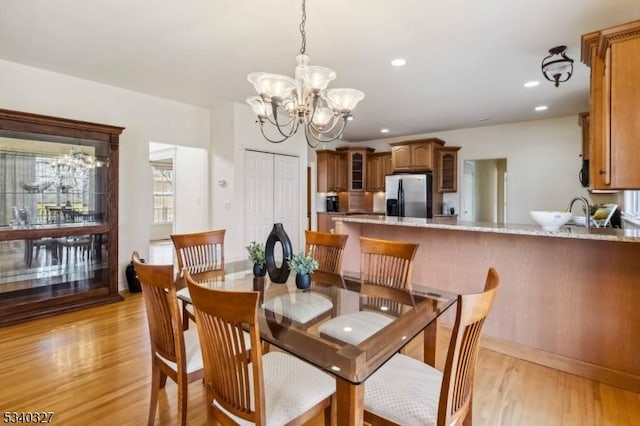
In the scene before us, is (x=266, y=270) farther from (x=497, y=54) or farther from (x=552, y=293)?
(x=497, y=54)

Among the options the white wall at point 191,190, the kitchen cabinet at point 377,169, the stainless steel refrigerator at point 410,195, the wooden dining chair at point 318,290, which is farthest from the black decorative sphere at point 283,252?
the kitchen cabinet at point 377,169

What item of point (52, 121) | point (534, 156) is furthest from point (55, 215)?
point (534, 156)

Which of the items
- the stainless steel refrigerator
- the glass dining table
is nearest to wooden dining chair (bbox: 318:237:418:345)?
the glass dining table

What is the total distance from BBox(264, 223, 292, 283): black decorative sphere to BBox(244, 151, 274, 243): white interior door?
9.69 feet

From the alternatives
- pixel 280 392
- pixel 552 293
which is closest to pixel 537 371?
pixel 552 293

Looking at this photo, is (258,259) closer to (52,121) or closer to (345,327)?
(345,327)

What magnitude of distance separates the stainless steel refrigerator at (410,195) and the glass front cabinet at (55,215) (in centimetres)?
477

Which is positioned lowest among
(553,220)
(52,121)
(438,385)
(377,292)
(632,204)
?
(438,385)

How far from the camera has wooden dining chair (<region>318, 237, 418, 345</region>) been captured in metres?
1.51

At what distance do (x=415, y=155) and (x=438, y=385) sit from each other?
218 inches

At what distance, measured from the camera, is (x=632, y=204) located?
14.7 feet

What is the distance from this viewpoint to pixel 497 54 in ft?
10.4

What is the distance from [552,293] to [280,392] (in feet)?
7.41

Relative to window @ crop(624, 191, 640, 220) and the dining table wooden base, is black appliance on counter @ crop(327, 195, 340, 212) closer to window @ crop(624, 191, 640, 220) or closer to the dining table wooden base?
window @ crop(624, 191, 640, 220)
